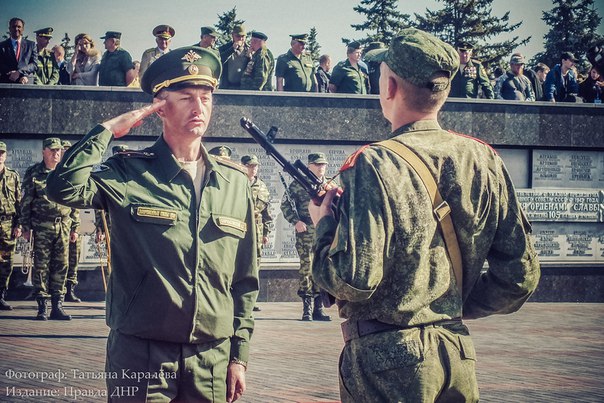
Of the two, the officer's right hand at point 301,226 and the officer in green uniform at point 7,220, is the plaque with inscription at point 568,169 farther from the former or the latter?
the officer in green uniform at point 7,220

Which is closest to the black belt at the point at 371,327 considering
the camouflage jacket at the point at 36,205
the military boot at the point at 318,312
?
the camouflage jacket at the point at 36,205

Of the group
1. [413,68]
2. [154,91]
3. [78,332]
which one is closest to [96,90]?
[78,332]

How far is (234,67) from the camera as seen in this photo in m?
17.6

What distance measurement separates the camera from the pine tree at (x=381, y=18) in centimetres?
6462

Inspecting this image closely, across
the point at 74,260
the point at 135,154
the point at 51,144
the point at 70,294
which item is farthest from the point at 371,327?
the point at 70,294

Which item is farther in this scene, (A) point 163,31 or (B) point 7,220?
(A) point 163,31

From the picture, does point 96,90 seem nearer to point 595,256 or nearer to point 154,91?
point 595,256

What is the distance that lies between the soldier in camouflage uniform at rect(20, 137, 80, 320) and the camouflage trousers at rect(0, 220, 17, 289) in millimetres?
1296

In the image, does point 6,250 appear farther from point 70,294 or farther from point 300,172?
point 300,172

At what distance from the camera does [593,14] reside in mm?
62906

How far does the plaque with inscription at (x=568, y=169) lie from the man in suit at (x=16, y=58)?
30.7ft

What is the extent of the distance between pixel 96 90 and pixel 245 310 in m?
12.8

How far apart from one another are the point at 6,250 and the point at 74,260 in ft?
4.00

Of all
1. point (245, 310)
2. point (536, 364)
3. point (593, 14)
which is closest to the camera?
point (245, 310)
